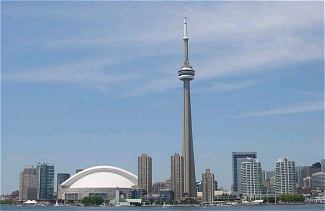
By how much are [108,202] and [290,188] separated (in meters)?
67.9

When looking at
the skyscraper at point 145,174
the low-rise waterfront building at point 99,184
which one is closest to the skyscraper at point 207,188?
the skyscraper at point 145,174

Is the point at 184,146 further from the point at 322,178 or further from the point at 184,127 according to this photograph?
the point at 322,178

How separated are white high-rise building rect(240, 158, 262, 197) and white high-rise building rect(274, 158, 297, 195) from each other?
22.8 feet

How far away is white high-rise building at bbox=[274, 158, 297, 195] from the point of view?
→ 7135 inches

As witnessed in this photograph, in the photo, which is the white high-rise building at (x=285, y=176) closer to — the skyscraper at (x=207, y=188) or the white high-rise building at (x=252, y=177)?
the white high-rise building at (x=252, y=177)

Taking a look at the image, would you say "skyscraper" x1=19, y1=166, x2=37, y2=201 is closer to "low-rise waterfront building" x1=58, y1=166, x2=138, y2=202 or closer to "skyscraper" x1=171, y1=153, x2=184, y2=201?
"low-rise waterfront building" x1=58, y1=166, x2=138, y2=202

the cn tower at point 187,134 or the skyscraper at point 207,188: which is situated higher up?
the cn tower at point 187,134

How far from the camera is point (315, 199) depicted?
6068 inches

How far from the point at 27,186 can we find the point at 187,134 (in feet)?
223

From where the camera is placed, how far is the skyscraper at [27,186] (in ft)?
579

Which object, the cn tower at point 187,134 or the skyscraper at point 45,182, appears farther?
the skyscraper at point 45,182

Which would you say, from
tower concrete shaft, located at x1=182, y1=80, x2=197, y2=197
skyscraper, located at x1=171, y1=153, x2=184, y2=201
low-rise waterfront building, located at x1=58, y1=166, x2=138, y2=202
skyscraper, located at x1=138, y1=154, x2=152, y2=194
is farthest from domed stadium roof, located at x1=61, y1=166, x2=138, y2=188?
tower concrete shaft, located at x1=182, y1=80, x2=197, y2=197

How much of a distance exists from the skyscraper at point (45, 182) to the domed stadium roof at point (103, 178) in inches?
841

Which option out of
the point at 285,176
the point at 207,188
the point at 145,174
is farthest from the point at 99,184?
the point at 285,176
